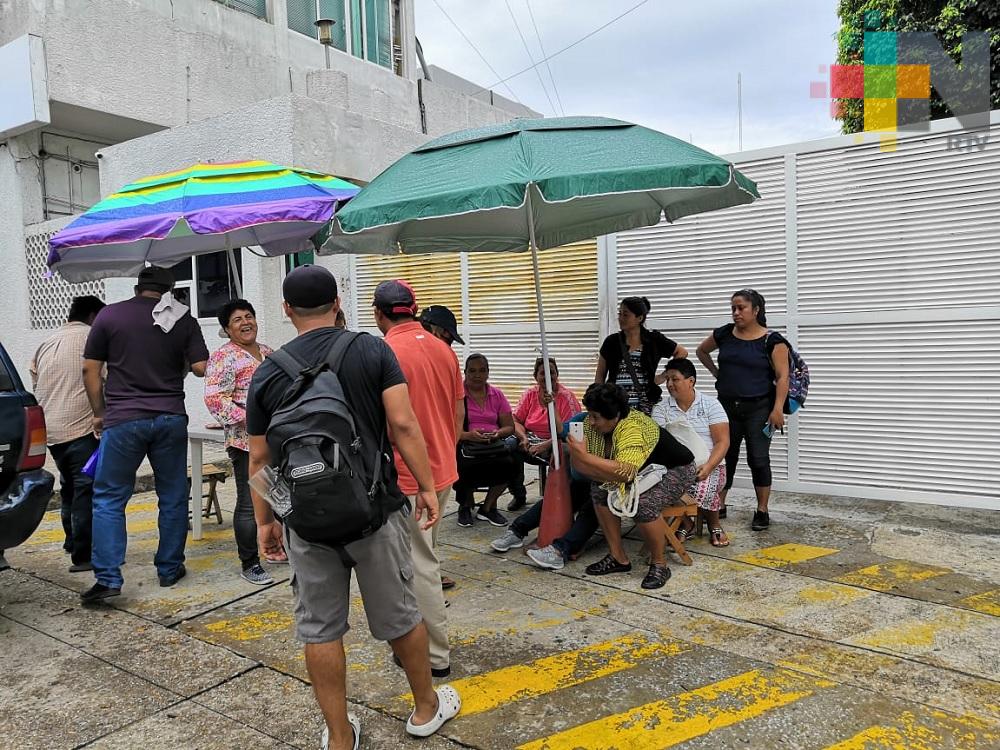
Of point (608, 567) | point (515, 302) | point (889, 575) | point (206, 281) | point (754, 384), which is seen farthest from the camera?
point (206, 281)

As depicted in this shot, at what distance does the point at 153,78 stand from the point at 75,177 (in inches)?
75.2

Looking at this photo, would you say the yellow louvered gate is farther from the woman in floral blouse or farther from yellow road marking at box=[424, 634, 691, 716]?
yellow road marking at box=[424, 634, 691, 716]

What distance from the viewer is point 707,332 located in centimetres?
663

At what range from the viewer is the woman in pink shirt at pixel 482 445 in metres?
5.71

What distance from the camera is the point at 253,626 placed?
4.07 metres

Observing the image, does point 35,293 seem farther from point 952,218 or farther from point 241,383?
point 952,218

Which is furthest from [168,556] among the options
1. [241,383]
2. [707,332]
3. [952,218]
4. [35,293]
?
[35,293]

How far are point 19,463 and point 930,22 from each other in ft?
45.1

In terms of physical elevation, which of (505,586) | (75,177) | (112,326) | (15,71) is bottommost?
(505,586)

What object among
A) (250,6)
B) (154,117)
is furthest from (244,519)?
(250,6)

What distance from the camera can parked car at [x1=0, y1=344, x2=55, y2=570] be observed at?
13.2 ft

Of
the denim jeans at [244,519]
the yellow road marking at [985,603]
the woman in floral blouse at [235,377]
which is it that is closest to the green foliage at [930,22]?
the yellow road marking at [985,603]

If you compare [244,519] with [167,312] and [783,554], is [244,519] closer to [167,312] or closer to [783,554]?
[167,312]

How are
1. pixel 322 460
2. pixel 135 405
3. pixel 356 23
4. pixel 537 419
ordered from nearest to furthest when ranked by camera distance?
pixel 322 460, pixel 135 405, pixel 537 419, pixel 356 23
